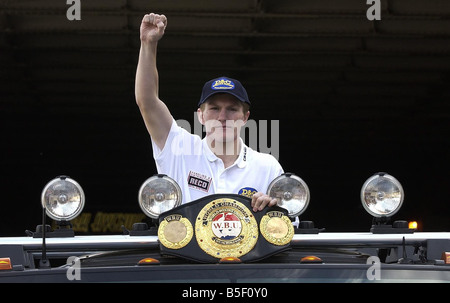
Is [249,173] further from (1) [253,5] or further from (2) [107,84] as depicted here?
(2) [107,84]

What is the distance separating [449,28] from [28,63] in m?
8.07

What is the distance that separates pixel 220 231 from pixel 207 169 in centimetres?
127

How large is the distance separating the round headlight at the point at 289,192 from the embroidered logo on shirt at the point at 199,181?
0.69m

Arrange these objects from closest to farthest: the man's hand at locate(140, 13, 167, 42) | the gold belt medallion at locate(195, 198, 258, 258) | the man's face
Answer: the gold belt medallion at locate(195, 198, 258, 258) < the man's hand at locate(140, 13, 167, 42) < the man's face

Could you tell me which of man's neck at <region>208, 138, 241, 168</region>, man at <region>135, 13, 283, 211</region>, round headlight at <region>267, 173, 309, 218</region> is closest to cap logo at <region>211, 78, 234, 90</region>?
man at <region>135, 13, 283, 211</region>

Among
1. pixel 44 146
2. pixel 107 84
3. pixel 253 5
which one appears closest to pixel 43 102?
pixel 107 84

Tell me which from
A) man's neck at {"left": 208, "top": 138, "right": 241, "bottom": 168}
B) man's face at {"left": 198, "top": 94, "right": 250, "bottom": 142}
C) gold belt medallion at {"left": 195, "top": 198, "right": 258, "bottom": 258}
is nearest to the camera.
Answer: gold belt medallion at {"left": 195, "top": 198, "right": 258, "bottom": 258}

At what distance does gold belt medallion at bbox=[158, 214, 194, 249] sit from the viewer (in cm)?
344

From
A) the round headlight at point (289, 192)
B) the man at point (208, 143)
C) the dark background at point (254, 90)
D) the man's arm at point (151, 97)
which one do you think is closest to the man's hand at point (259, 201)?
the round headlight at point (289, 192)

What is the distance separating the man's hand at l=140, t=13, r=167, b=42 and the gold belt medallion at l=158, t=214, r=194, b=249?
1273 millimetres

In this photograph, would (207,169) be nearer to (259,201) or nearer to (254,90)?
(259,201)

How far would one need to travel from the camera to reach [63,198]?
4027 mm

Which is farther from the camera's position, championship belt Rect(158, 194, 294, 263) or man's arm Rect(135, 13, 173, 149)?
man's arm Rect(135, 13, 173, 149)

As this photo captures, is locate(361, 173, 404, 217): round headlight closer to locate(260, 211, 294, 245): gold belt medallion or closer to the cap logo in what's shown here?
locate(260, 211, 294, 245): gold belt medallion
